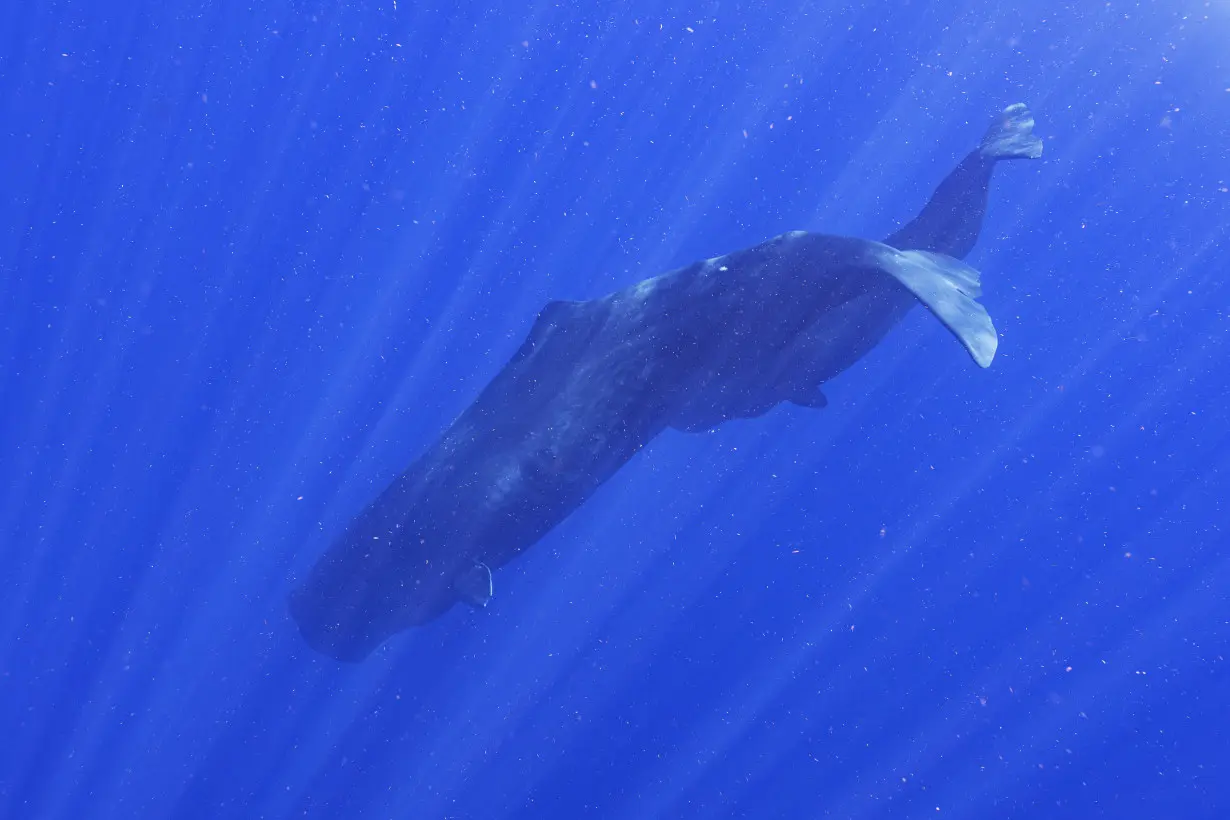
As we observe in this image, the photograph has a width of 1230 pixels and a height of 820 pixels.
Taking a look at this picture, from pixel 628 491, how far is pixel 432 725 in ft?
15.4

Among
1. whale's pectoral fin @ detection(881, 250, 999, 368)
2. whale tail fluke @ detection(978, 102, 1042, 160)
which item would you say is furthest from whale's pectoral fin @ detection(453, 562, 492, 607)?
whale tail fluke @ detection(978, 102, 1042, 160)

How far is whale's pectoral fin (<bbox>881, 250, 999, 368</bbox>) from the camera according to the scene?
198 inches

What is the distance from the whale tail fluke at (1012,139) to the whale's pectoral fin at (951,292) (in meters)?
2.73

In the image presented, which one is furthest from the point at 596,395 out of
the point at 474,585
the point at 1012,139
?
the point at 1012,139

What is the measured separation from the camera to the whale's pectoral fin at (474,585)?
6.65m

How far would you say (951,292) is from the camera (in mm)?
5680

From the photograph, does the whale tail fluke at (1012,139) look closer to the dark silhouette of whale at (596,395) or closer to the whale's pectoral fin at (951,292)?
the dark silhouette of whale at (596,395)

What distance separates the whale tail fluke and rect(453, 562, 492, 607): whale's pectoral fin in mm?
6536

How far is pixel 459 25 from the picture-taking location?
20.6m

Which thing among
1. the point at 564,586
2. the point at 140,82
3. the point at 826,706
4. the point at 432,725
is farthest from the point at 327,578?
the point at 140,82

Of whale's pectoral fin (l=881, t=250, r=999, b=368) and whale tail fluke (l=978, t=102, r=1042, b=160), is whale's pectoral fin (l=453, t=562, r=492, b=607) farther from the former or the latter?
whale tail fluke (l=978, t=102, r=1042, b=160)

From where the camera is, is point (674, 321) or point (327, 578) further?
point (327, 578)

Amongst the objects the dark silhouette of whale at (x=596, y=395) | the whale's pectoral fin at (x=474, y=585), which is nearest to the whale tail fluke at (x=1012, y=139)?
the dark silhouette of whale at (x=596, y=395)

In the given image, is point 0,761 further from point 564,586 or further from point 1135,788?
point 1135,788
